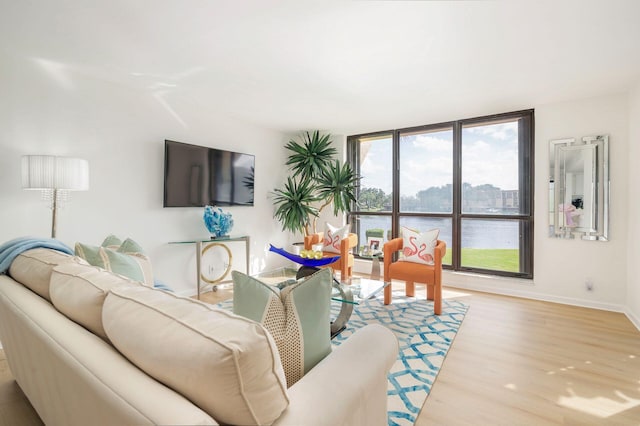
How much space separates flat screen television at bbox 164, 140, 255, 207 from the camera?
364 cm

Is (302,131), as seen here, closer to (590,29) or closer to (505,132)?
(505,132)

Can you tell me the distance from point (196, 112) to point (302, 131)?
1.83 metres

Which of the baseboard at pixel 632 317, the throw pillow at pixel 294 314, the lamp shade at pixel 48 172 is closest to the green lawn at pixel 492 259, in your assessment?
the baseboard at pixel 632 317

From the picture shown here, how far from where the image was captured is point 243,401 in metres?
0.65

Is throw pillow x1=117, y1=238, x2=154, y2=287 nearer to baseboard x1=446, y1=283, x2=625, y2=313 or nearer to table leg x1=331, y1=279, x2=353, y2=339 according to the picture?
table leg x1=331, y1=279, x2=353, y2=339

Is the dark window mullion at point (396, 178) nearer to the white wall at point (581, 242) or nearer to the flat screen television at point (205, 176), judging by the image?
the white wall at point (581, 242)

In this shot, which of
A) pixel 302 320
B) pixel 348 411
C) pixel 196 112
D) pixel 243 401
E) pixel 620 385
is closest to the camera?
pixel 243 401

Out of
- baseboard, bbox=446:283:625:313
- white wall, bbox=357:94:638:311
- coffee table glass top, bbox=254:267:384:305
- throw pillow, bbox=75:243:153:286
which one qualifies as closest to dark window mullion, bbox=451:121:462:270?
baseboard, bbox=446:283:625:313

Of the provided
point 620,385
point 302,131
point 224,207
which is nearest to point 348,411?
point 620,385

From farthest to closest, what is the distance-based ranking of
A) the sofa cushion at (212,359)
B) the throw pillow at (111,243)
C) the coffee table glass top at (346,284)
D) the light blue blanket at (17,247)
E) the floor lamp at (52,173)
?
the coffee table glass top at (346,284), the floor lamp at (52,173), the throw pillow at (111,243), the light blue blanket at (17,247), the sofa cushion at (212,359)

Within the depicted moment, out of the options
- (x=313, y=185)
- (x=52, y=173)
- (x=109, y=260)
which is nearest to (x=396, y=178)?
(x=313, y=185)

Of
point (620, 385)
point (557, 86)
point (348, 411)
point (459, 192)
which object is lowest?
point (620, 385)

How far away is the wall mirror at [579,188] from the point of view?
11.4ft

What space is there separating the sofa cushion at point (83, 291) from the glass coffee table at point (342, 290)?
4.57ft
